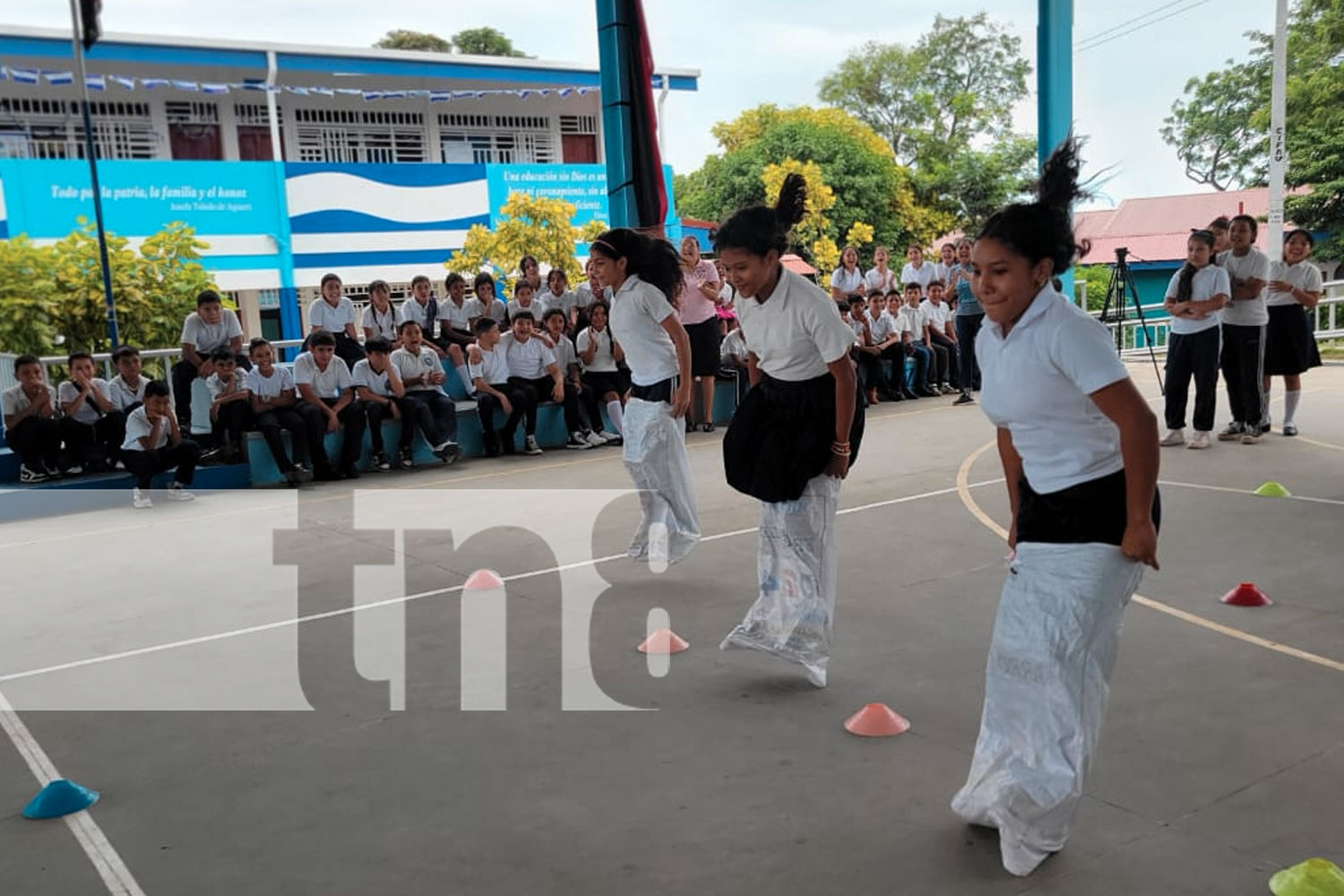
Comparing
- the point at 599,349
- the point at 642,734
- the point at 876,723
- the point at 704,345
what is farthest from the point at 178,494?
the point at 876,723

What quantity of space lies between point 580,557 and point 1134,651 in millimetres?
3260

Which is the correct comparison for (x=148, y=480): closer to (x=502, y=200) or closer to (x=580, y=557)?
(x=580, y=557)

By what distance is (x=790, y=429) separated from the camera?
4453mm

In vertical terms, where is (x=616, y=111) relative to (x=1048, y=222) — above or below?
above

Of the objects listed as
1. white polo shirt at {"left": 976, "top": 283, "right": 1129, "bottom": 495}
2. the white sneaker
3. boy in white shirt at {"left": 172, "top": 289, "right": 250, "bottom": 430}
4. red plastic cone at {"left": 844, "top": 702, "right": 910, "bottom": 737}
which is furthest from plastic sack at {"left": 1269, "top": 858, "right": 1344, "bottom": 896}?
boy in white shirt at {"left": 172, "top": 289, "right": 250, "bottom": 430}

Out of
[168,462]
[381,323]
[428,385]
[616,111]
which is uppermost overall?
[616,111]

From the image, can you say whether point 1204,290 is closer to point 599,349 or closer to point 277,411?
point 599,349

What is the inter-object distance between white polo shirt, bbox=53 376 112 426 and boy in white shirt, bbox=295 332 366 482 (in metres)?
1.71

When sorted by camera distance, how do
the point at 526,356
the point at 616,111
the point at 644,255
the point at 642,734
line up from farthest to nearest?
the point at 526,356 → the point at 616,111 → the point at 644,255 → the point at 642,734

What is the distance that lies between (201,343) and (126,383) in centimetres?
75

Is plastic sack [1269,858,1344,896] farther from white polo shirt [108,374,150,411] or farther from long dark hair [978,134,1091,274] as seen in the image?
white polo shirt [108,374,150,411]

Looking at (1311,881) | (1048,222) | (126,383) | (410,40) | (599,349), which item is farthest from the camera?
(410,40)

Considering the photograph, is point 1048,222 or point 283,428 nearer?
point 1048,222

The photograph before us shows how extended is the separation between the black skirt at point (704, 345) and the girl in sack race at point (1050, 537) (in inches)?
357
